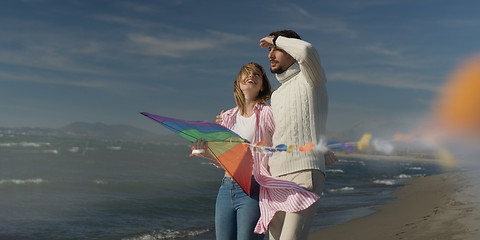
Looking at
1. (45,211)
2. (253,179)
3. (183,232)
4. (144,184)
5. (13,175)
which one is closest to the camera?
(253,179)

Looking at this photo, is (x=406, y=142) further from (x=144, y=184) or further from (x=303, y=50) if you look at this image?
(x=144, y=184)

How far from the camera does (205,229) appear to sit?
33.9ft

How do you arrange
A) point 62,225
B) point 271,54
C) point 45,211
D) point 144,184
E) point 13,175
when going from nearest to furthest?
point 271,54, point 62,225, point 45,211, point 144,184, point 13,175

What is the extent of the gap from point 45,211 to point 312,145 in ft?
42.5

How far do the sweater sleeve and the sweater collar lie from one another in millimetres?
169

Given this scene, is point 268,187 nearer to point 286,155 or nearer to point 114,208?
point 286,155

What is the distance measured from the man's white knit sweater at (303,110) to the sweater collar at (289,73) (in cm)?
6

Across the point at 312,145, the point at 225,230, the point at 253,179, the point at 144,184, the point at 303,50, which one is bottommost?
the point at 144,184

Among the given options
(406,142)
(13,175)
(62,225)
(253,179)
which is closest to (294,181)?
(253,179)

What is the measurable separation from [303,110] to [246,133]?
2.22ft

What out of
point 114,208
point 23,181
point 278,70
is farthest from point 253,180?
point 23,181

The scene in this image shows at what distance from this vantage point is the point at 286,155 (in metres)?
2.45

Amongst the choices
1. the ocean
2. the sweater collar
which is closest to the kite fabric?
the sweater collar

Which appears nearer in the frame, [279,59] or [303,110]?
[303,110]
